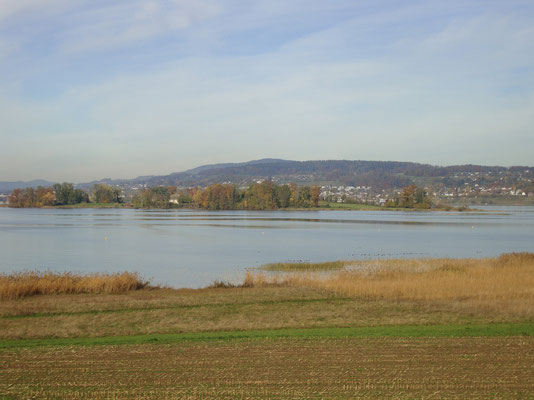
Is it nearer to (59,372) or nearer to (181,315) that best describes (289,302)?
(181,315)

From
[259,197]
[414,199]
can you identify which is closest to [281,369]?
[259,197]

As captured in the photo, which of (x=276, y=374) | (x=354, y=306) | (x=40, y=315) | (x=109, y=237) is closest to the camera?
(x=276, y=374)

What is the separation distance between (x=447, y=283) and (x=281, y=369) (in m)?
16.0

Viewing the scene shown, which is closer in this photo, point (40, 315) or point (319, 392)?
point (319, 392)

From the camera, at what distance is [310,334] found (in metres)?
14.9

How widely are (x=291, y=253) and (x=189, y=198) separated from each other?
490 ft

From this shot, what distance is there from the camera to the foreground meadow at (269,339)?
1020 cm

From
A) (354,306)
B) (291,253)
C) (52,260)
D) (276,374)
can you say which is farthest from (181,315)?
(291,253)

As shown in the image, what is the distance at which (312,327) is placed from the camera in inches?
642

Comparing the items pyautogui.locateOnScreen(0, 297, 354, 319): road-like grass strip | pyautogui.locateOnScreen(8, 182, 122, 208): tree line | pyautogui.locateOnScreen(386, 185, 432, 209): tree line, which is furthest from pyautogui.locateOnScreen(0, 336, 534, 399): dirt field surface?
pyautogui.locateOnScreen(8, 182, 122, 208): tree line

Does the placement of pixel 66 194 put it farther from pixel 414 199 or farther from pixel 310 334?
pixel 310 334

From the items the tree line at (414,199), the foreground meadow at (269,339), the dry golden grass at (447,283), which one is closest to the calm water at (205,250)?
the dry golden grass at (447,283)

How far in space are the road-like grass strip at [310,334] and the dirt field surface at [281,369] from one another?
595 millimetres

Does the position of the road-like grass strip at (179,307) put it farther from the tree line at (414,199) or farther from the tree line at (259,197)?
the tree line at (414,199)
